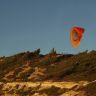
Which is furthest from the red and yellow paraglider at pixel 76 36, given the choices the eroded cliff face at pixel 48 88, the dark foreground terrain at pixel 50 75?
the eroded cliff face at pixel 48 88

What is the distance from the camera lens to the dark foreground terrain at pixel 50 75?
55.1 metres

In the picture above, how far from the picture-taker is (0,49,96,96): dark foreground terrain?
2169 inches

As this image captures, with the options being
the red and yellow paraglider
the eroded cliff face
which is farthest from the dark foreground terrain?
the red and yellow paraglider

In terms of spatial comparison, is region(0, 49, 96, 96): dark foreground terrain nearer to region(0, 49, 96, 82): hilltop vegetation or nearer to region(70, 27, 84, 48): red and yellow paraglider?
region(0, 49, 96, 82): hilltop vegetation

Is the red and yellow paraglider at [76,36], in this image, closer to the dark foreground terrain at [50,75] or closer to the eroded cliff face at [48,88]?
the dark foreground terrain at [50,75]

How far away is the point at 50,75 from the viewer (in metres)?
66.0

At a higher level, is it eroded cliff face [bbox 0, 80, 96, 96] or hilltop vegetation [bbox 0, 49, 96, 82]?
A: hilltop vegetation [bbox 0, 49, 96, 82]

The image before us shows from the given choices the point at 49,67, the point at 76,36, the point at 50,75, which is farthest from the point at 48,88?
the point at 49,67

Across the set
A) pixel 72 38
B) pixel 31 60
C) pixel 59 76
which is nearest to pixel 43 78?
pixel 59 76

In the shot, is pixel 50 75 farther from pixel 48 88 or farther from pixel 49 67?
pixel 48 88

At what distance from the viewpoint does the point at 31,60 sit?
273 ft

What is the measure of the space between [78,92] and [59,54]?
33431 mm

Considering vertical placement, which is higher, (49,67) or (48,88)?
(49,67)

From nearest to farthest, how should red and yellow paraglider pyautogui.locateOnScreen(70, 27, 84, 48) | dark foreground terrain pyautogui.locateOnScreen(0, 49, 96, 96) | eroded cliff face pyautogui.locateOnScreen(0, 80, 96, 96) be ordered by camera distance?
eroded cliff face pyautogui.locateOnScreen(0, 80, 96, 96) → dark foreground terrain pyautogui.locateOnScreen(0, 49, 96, 96) → red and yellow paraglider pyautogui.locateOnScreen(70, 27, 84, 48)
